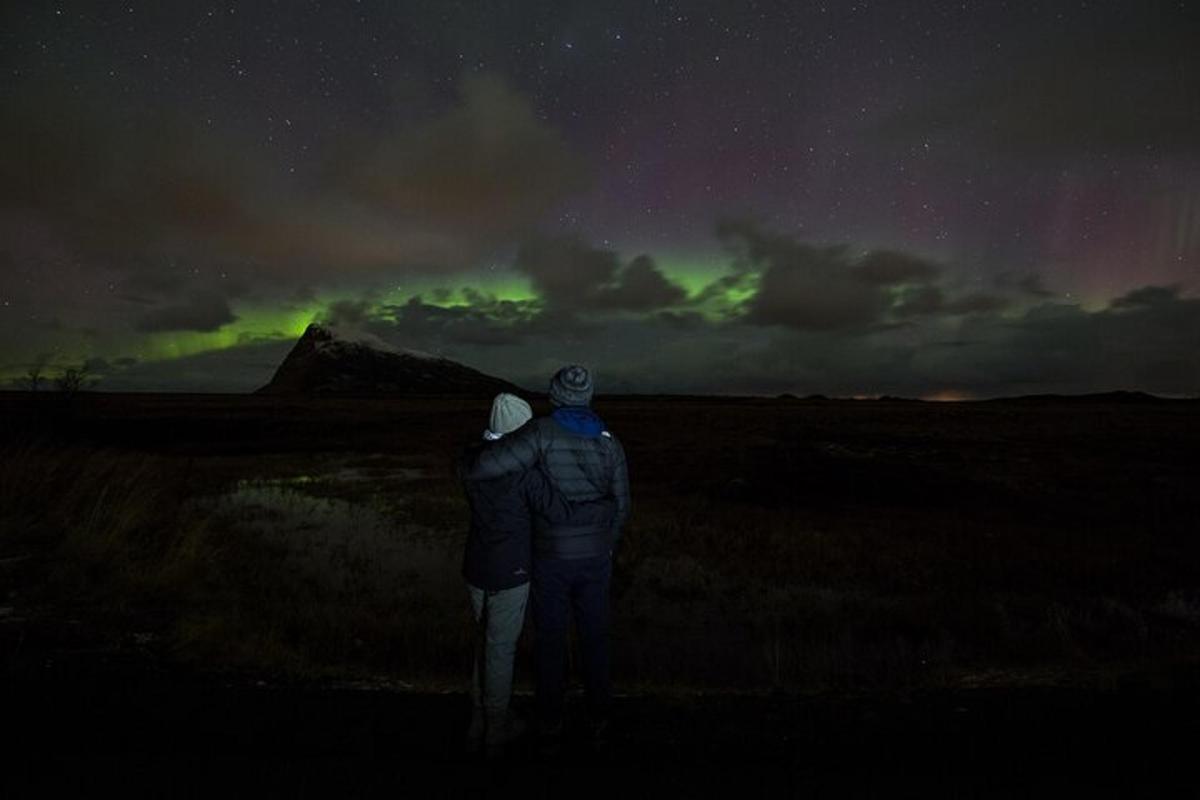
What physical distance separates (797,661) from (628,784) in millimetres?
4194

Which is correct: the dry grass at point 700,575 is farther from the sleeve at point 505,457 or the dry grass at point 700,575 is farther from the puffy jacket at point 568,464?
the sleeve at point 505,457

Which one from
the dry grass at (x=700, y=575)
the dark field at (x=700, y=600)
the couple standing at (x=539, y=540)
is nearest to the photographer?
the couple standing at (x=539, y=540)

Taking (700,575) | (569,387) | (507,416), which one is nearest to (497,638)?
(507,416)

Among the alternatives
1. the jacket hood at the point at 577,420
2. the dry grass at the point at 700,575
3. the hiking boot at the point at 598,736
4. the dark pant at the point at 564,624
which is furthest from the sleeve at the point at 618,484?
the dry grass at the point at 700,575

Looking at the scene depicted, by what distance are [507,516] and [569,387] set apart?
0.86m

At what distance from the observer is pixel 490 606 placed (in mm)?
4078

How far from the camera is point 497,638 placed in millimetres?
4078

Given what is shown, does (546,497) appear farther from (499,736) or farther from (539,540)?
(499,736)

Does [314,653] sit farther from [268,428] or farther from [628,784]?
[268,428]

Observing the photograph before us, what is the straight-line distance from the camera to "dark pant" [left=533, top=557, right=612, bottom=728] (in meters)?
4.12

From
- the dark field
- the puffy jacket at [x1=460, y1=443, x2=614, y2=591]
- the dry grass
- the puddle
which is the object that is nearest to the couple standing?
the puffy jacket at [x1=460, y1=443, x2=614, y2=591]

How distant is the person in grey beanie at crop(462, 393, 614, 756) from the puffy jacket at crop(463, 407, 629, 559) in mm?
45

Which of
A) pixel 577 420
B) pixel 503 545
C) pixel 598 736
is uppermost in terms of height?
pixel 577 420

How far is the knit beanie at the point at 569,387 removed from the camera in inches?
164
